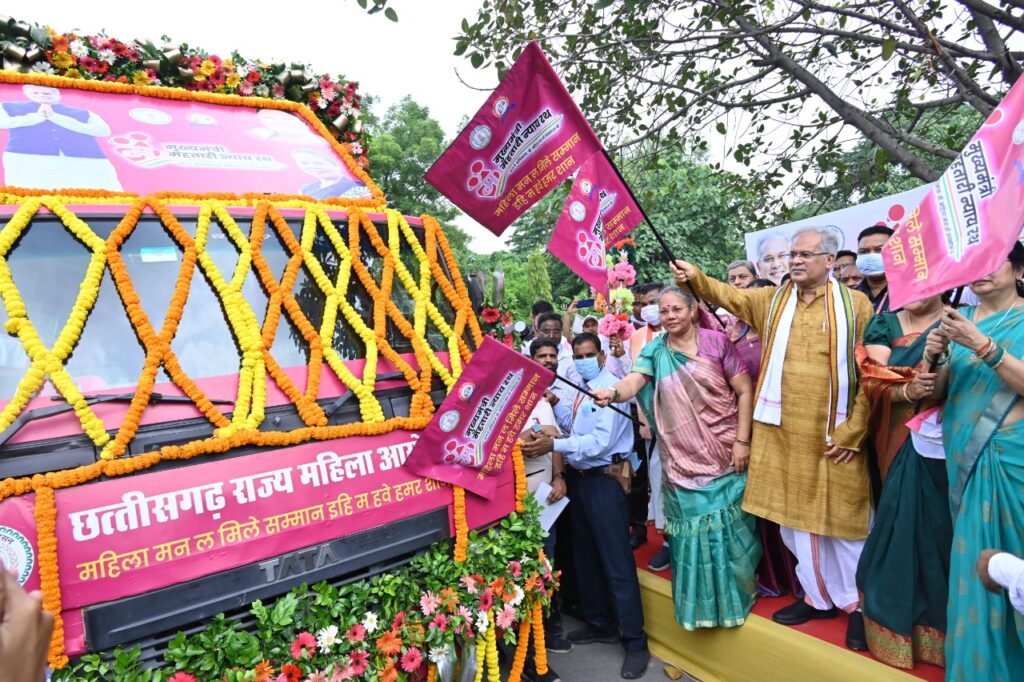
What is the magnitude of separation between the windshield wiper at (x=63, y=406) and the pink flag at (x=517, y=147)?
5.70ft

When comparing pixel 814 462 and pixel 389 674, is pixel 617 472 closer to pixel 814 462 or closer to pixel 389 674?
pixel 814 462

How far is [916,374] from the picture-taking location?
2.72 m

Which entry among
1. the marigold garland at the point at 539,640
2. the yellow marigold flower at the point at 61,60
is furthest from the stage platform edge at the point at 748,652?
the yellow marigold flower at the point at 61,60

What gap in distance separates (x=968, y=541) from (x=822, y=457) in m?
0.78

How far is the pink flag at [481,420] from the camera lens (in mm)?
2770

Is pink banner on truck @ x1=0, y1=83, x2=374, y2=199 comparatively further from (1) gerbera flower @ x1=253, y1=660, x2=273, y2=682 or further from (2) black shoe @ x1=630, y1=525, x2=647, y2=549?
(2) black shoe @ x1=630, y1=525, x2=647, y2=549

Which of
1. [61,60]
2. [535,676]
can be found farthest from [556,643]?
[61,60]

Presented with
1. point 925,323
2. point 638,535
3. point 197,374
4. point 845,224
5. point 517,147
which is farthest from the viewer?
point 845,224

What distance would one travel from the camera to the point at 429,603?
2553 millimetres

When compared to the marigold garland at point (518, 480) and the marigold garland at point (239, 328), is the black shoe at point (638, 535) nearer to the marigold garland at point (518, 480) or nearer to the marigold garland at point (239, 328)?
the marigold garland at point (518, 480)

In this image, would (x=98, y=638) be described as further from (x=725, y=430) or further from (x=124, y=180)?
(x=725, y=430)

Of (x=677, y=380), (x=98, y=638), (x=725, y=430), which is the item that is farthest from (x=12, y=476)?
(x=725, y=430)

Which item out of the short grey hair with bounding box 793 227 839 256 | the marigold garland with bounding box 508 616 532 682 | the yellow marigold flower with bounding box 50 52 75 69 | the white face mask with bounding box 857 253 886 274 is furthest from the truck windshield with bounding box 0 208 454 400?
the white face mask with bounding box 857 253 886 274

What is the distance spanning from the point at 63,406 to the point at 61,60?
9.27 feet
